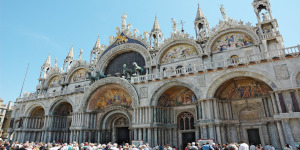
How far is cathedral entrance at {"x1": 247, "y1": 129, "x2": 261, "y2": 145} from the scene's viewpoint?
597 inches

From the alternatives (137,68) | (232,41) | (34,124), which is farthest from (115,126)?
(232,41)

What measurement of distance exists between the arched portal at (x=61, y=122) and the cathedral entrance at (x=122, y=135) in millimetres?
7332

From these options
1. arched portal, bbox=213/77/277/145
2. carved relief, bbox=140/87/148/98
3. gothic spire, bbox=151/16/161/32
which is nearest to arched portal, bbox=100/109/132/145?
carved relief, bbox=140/87/148/98

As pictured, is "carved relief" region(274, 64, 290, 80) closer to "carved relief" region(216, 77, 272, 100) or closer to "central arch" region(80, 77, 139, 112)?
"carved relief" region(216, 77, 272, 100)

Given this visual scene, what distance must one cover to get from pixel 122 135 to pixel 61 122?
909 centimetres

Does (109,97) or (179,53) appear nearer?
(179,53)

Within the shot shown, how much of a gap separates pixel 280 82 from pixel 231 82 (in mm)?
3555

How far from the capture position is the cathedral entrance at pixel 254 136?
15159mm

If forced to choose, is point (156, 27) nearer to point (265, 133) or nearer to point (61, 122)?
point (265, 133)

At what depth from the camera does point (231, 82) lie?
52.4 ft

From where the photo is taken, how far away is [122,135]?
20.6m

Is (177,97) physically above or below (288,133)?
above

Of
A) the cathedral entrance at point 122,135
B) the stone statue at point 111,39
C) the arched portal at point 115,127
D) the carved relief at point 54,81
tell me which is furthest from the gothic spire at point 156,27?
the carved relief at point 54,81

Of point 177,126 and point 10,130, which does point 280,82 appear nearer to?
point 177,126
